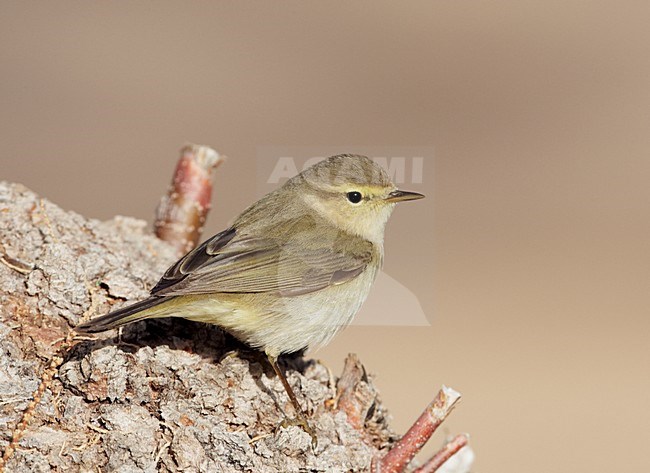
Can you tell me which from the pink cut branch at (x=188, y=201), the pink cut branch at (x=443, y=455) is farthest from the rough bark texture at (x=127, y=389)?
the pink cut branch at (x=188, y=201)

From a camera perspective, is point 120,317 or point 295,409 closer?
point 120,317

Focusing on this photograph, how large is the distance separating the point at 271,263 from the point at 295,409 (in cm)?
99

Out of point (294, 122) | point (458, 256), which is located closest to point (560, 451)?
point (458, 256)

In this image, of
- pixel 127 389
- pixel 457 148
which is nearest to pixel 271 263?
pixel 127 389

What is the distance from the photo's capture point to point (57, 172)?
1672cm

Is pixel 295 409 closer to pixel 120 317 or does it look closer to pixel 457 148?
pixel 120 317

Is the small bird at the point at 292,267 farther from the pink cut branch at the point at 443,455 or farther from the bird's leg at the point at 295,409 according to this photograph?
the pink cut branch at the point at 443,455

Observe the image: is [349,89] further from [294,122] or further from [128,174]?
[128,174]

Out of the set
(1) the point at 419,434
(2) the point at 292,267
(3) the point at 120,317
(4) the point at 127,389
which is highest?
(2) the point at 292,267

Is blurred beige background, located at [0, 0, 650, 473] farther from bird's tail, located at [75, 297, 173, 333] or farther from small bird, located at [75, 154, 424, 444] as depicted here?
bird's tail, located at [75, 297, 173, 333]

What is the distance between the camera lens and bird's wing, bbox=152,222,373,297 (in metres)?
4.73

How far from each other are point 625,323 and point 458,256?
3.21m

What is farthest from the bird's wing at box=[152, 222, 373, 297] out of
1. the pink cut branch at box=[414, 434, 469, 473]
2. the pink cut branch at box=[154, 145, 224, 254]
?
the pink cut branch at box=[154, 145, 224, 254]

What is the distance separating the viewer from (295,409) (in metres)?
4.48
